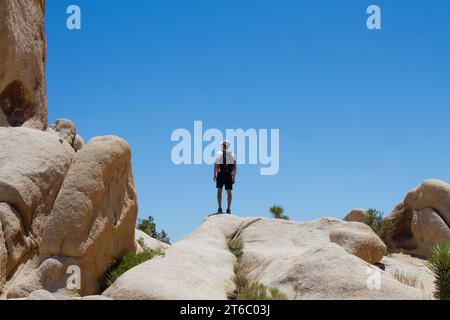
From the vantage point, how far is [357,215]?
21.9 m

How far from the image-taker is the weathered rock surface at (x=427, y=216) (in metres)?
19.7

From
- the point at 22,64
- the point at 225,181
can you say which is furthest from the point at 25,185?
the point at 225,181

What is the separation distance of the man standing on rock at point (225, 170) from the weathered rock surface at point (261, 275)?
491 centimetres

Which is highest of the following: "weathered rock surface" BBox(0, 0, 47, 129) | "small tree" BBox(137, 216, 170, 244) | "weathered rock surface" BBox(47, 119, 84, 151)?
"weathered rock surface" BBox(0, 0, 47, 129)

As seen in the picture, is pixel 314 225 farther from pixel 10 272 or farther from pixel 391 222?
pixel 10 272

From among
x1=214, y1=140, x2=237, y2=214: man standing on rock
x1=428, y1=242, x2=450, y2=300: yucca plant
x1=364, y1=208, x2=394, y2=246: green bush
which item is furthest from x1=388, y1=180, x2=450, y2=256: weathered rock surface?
x1=428, y1=242, x2=450, y2=300: yucca plant

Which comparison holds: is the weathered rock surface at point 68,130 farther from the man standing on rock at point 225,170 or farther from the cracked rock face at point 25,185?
the man standing on rock at point 225,170

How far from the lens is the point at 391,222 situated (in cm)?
2102

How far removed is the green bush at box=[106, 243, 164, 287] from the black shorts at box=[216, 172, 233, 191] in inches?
269

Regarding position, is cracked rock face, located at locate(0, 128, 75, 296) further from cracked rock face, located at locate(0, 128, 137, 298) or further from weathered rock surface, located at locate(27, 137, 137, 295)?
weathered rock surface, located at locate(27, 137, 137, 295)

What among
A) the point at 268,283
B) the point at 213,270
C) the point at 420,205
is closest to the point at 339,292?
the point at 268,283

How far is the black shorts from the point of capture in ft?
64.9

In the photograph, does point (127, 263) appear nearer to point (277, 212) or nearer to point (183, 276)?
point (183, 276)
